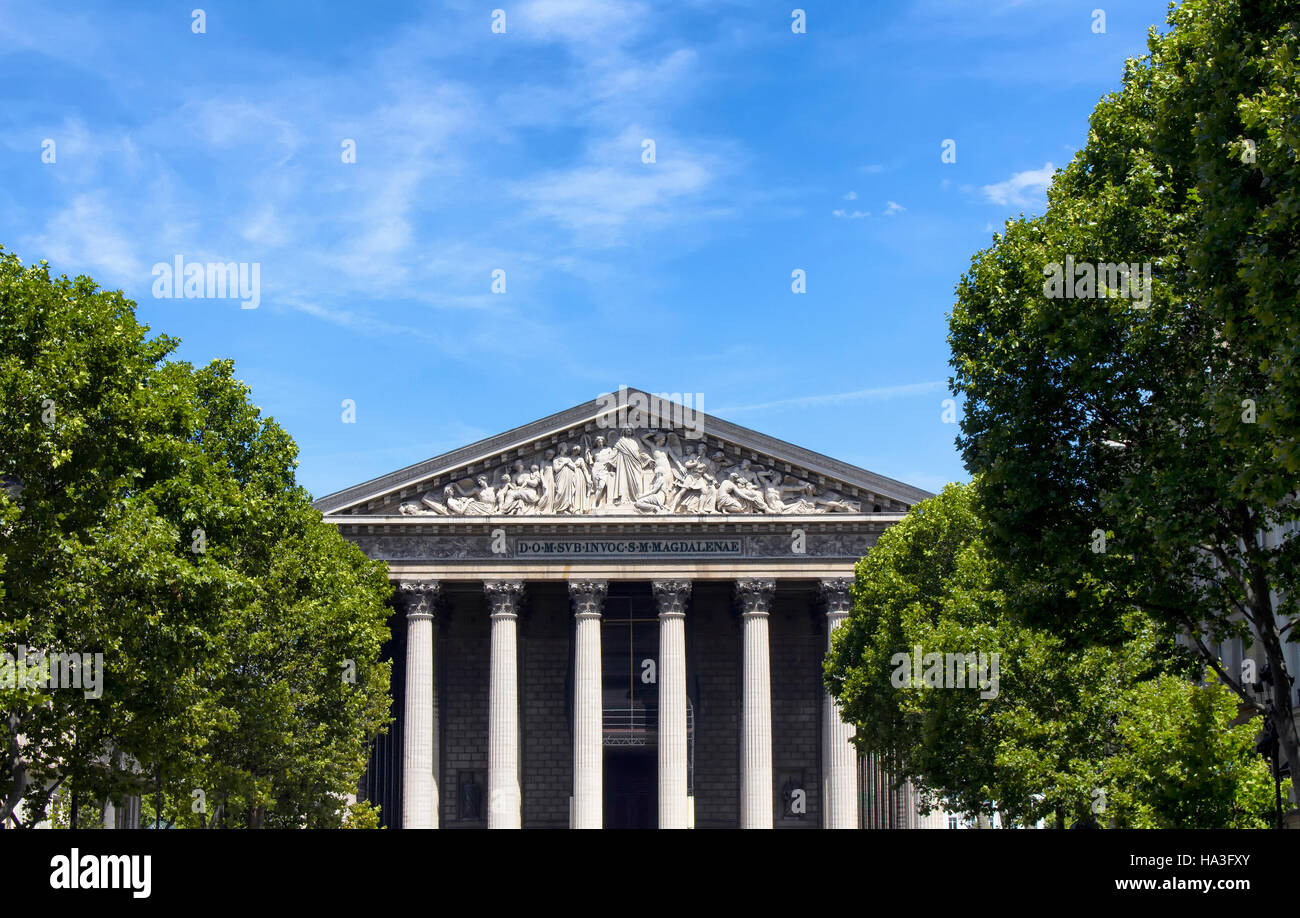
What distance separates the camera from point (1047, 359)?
27125mm

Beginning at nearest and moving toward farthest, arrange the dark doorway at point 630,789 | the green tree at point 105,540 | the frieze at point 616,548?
the green tree at point 105,540 < the frieze at point 616,548 < the dark doorway at point 630,789

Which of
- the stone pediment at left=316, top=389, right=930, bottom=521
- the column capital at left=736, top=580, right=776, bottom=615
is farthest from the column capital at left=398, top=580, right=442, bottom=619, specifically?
the column capital at left=736, top=580, right=776, bottom=615

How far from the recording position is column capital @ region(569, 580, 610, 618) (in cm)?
6506

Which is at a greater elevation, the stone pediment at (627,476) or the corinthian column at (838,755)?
the stone pediment at (627,476)

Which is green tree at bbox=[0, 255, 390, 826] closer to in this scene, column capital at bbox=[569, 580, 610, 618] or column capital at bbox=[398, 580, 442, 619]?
column capital at bbox=[398, 580, 442, 619]

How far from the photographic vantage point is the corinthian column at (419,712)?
2527 inches

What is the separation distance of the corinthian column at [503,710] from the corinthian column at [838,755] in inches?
530

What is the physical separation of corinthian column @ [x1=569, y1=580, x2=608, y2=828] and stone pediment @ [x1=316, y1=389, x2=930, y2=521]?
3766 millimetres

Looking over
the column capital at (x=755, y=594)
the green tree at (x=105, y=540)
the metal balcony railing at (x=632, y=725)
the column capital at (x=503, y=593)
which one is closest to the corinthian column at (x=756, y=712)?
the column capital at (x=755, y=594)

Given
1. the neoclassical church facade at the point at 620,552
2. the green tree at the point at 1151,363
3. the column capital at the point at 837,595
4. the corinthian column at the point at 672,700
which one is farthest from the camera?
the column capital at the point at 837,595

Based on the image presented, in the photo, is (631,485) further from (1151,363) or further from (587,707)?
(1151,363)

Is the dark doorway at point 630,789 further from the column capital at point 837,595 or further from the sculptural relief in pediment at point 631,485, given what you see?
the sculptural relief in pediment at point 631,485
